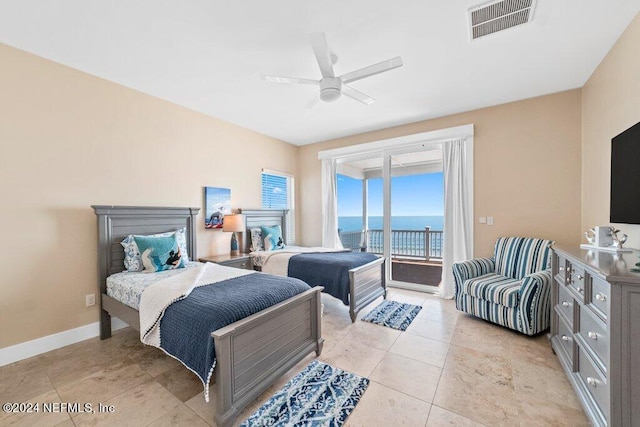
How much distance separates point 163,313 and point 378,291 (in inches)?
107

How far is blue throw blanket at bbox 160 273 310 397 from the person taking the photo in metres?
1.60

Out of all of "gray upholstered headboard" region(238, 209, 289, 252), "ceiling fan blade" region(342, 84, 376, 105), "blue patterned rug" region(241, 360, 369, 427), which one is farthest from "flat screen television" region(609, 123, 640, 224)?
"gray upholstered headboard" region(238, 209, 289, 252)

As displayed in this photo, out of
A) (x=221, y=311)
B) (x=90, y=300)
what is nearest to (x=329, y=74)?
(x=221, y=311)

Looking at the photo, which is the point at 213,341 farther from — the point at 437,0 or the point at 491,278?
the point at 491,278

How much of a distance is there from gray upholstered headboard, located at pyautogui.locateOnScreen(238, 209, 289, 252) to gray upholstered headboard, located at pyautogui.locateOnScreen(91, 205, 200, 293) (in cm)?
114

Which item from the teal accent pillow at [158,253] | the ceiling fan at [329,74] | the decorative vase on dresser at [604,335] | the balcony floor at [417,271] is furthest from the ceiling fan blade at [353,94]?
the balcony floor at [417,271]

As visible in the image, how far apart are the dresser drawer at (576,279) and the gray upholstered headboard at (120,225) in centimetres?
399

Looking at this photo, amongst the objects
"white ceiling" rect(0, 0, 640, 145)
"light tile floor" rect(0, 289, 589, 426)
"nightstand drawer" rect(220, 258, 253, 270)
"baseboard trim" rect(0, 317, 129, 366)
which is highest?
"white ceiling" rect(0, 0, 640, 145)

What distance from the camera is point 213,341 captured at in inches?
61.3

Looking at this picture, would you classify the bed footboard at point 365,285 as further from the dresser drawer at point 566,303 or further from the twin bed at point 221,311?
the dresser drawer at point 566,303

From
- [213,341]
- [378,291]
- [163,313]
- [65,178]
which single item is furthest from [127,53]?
[378,291]

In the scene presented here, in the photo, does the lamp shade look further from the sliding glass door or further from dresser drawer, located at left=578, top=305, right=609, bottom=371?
dresser drawer, located at left=578, top=305, right=609, bottom=371

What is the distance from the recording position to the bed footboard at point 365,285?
3078 millimetres

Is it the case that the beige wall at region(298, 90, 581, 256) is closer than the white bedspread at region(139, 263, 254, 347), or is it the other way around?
the white bedspread at region(139, 263, 254, 347)
